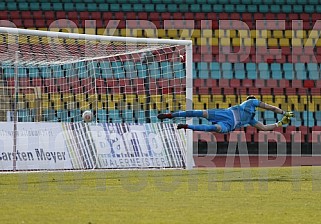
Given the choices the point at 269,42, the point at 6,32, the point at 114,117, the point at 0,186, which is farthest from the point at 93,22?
the point at 0,186

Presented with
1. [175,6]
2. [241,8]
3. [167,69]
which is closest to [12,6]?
[175,6]

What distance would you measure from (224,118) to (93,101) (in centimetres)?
478

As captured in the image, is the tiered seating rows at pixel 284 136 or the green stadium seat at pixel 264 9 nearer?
the tiered seating rows at pixel 284 136

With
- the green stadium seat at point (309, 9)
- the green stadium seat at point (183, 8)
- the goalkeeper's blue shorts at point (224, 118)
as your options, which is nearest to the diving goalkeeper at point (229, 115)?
the goalkeeper's blue shorts at point (224, 118)

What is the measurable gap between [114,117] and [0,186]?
246 inches

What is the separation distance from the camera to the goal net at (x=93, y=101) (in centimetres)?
1639

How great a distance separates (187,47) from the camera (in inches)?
707

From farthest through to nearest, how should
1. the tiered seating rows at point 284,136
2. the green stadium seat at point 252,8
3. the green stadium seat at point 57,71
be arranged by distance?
the green stadium seat at point 252,8 → the tiered seating rows at point 284,136 → the green stadium seat at point 57,71

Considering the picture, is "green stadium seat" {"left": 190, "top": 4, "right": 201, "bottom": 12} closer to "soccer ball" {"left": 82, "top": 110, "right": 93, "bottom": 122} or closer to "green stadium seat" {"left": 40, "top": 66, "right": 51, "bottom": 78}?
"green stadium seat" {"left": 40, "top": 66, "right": 51, "bottom": 78}

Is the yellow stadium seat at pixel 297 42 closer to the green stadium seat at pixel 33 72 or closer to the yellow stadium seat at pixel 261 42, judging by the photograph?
the yellow stadium seat at pixel 261 42

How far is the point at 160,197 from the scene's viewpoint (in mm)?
10453

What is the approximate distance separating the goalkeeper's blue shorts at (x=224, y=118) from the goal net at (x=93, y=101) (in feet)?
10.8

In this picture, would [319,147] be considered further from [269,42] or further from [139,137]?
[139,137]

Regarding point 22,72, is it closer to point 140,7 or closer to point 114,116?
point 114,116
